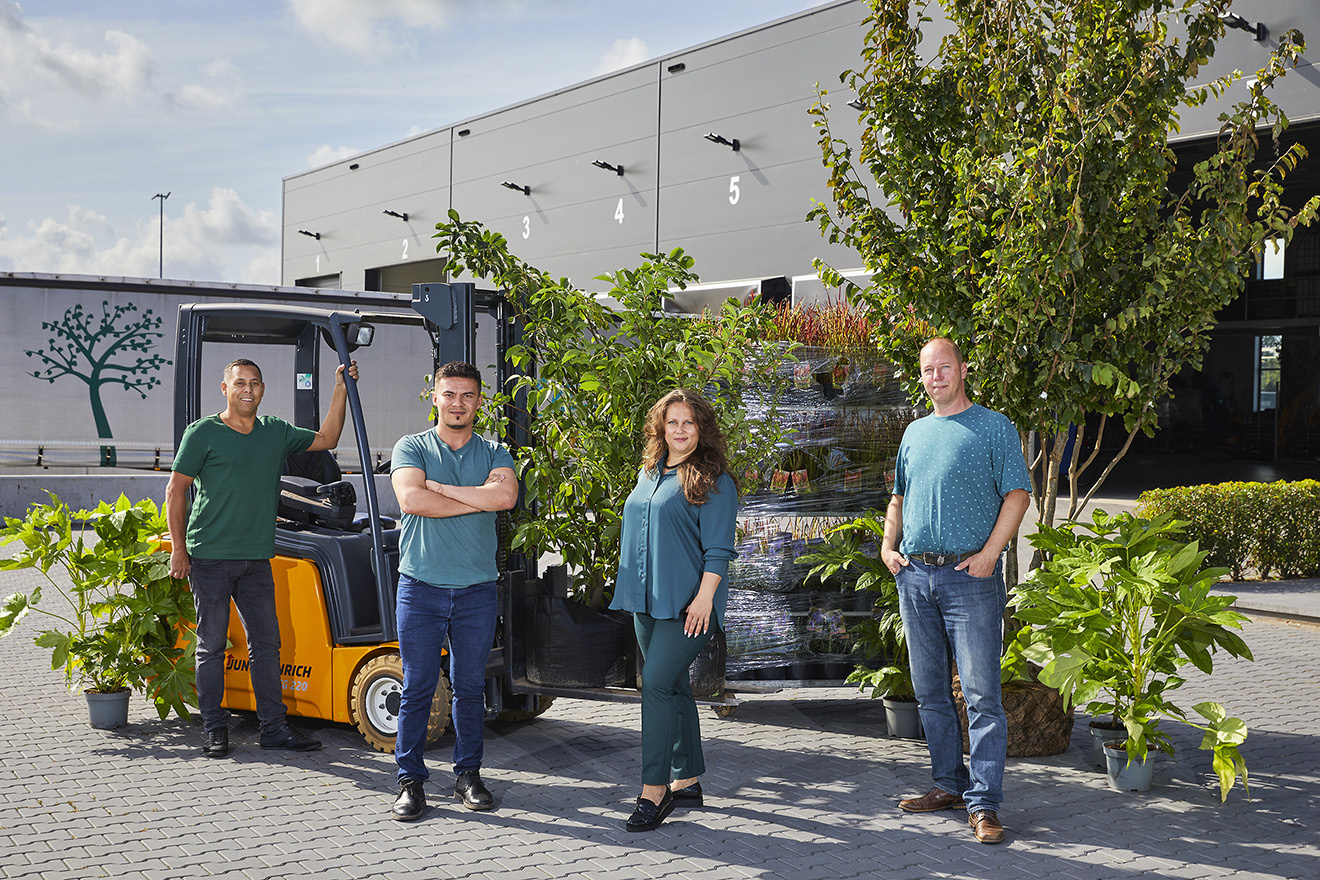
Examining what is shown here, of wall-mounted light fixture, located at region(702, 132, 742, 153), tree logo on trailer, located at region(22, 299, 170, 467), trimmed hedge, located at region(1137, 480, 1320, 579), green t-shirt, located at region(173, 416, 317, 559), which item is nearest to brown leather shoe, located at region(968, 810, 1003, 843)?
green t-shirt, located at region(173, 416, 317, 559)

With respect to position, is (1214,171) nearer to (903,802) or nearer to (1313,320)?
(903,802)

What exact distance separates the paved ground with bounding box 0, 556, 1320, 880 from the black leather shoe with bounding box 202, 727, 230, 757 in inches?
3.3

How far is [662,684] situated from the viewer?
486 cm

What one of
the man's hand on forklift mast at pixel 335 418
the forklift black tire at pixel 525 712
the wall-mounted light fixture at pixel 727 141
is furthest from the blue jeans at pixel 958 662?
the wall-mounted light fixture at pixel 727 141

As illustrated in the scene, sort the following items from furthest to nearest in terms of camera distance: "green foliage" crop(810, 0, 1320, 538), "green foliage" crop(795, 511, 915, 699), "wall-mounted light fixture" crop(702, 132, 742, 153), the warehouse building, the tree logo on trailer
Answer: "wall-mounted light fixture" crop(702, 132, 742, 153) → the warehouse building → the tree logo on trailer → "green foliage" crop(795, 511, 915, 699) → "green foliage" crop(810, 0, 1320, 538)

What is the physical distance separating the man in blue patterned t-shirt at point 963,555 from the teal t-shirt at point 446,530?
6.04ft

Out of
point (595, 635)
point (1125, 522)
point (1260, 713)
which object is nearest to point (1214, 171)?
point (1125, 522)

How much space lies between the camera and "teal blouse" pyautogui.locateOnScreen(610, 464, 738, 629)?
4.81 meters

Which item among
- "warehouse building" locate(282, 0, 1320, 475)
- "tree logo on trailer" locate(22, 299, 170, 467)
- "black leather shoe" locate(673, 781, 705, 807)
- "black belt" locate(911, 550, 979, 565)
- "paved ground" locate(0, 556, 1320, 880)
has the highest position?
"warehouse building" locate(282, 0, 1320, 475)

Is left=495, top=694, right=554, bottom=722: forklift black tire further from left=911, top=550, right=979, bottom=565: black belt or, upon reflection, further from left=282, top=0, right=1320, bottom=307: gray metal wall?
left=282, top=0, right=1320, bottom=307: gray metal wall

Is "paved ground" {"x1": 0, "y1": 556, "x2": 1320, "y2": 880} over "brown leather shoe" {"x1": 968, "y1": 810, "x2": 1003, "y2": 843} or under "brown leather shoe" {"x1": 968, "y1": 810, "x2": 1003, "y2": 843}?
under

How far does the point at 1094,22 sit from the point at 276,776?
5.60m

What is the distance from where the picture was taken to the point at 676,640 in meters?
4.85

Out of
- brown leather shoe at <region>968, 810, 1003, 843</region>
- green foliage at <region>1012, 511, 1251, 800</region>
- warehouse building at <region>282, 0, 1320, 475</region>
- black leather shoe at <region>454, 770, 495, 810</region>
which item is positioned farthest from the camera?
warehouse building at <region>282, 0, 1320, 475</region>
